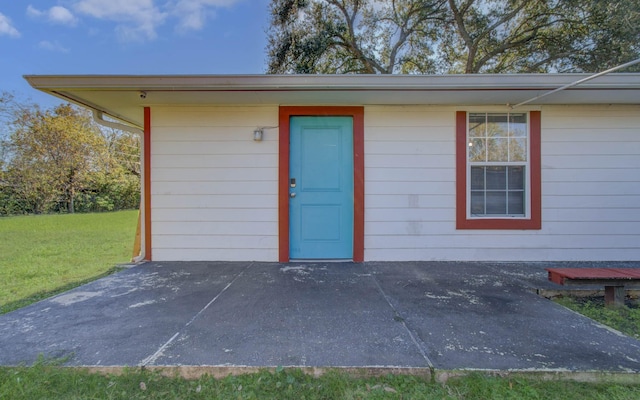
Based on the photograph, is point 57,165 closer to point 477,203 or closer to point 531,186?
point 477,203

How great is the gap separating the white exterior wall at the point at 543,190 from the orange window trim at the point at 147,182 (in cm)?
316

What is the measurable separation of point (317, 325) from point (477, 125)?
3715 mm

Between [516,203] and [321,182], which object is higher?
[321,182]

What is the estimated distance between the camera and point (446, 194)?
4262mm

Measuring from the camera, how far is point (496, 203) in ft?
14.1

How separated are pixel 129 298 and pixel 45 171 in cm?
1285

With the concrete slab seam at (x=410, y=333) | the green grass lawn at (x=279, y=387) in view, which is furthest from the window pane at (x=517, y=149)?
the green grass lawn at (x=279, y=387)

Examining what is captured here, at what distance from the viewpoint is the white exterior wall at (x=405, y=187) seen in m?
4.23

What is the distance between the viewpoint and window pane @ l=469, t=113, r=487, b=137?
4.27m

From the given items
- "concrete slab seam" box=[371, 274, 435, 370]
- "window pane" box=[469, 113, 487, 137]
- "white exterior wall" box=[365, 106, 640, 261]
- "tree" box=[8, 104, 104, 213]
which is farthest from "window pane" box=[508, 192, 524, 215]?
"tree" box=[8, 104, 104, 213]

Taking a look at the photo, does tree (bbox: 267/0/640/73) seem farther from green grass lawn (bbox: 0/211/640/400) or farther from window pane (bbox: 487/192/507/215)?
green grass lawn (bbox: 0/211/640/400)

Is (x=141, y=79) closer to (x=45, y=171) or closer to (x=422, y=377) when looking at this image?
(x=422, y=377)

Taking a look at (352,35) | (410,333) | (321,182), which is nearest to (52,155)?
(352,35)

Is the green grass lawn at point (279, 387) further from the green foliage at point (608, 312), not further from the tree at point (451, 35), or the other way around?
the tree at point (451, 35)
